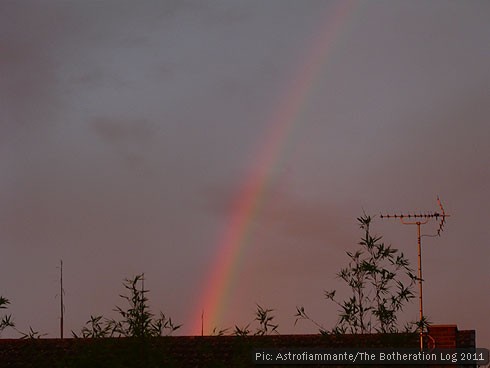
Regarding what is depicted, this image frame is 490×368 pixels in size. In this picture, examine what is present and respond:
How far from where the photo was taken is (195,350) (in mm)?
28312

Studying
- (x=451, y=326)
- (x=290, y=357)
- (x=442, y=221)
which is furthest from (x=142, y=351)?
(x=442, y=221)

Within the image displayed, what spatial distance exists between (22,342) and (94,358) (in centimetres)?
1466

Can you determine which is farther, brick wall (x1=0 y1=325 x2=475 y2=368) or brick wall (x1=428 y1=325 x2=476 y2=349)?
brick wall (x1=428 y1=325 x2=476 y2=349)

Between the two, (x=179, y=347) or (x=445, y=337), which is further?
(x=179, y=347)

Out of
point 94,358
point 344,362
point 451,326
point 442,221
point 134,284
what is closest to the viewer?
point 94,358

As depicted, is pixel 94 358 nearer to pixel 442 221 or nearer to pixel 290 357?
pixel 290 357

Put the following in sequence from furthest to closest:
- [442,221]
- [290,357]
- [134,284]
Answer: [442,221]
[290,357]
[134,284]

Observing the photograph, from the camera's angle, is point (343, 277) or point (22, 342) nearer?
point (343, 277)

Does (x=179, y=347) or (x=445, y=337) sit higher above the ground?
(x=445, y=337)

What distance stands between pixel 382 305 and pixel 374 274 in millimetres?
639

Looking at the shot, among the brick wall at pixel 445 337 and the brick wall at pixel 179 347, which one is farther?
the brick wall at pixel 445 337

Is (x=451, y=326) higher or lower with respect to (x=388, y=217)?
lower

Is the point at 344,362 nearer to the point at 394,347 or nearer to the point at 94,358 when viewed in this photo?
the point at 394,347

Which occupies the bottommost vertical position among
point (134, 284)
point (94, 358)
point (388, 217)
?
point (94, 358)
